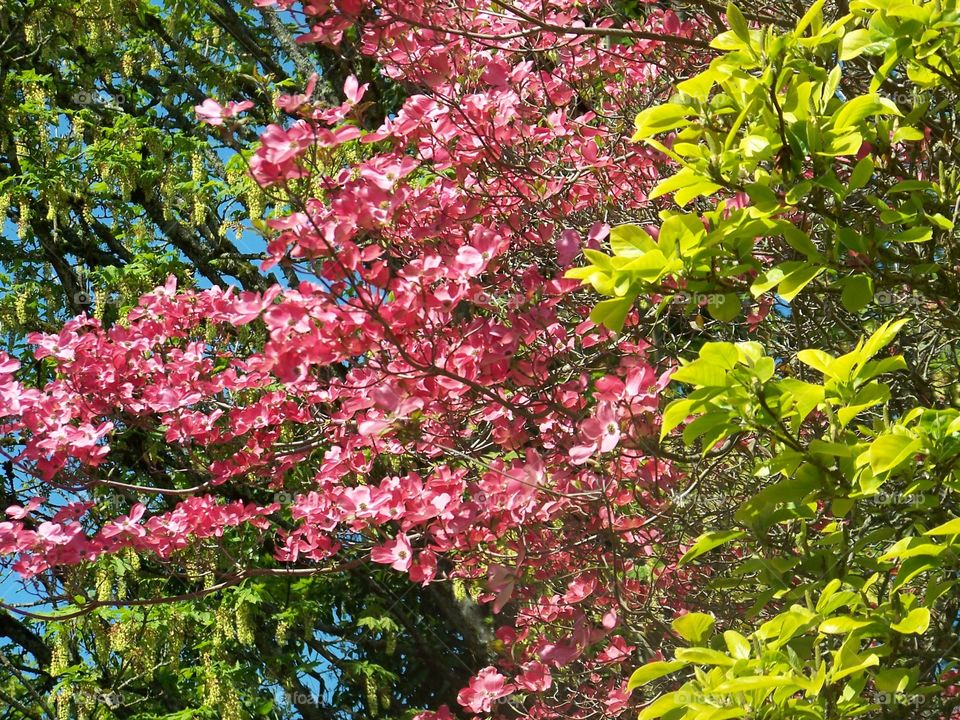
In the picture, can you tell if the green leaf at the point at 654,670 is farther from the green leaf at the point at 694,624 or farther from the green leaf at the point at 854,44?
the green leaf at the point at 854,44

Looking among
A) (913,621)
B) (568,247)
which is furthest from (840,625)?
(568,247)

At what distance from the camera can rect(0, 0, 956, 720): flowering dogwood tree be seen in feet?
5.38

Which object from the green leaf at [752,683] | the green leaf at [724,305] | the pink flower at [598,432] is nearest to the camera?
the green leaf at [752,683]

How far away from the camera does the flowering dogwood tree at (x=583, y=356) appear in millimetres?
1639

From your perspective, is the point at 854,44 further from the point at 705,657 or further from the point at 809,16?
the point at 705,657

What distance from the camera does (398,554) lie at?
2463 millimetres

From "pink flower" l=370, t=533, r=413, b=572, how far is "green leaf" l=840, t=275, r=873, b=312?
1189 millimetres

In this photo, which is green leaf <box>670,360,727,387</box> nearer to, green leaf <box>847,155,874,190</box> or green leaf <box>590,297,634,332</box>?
green leaf <box>590,297,634,332</box>

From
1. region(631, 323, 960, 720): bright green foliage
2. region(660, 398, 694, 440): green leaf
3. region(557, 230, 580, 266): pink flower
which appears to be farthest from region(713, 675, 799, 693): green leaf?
region(557, 230, 580, 266): pink flower

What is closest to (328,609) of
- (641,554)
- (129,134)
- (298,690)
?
(298,690)

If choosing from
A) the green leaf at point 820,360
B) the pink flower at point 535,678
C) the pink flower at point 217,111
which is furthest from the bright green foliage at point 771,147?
the pink flower at point 535,678

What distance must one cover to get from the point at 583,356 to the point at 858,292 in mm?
1237

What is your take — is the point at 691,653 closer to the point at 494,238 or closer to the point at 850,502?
the point at 850,502

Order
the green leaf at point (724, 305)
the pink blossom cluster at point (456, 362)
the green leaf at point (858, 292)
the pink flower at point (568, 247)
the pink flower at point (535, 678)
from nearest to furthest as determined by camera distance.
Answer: the green leaf at point (858, 292)
the green leaf at point (724, 305)
the pink blossom cluster at point (456, 362)
the pink flower at point (568, 247)
the pink flower at point (535, 678)
